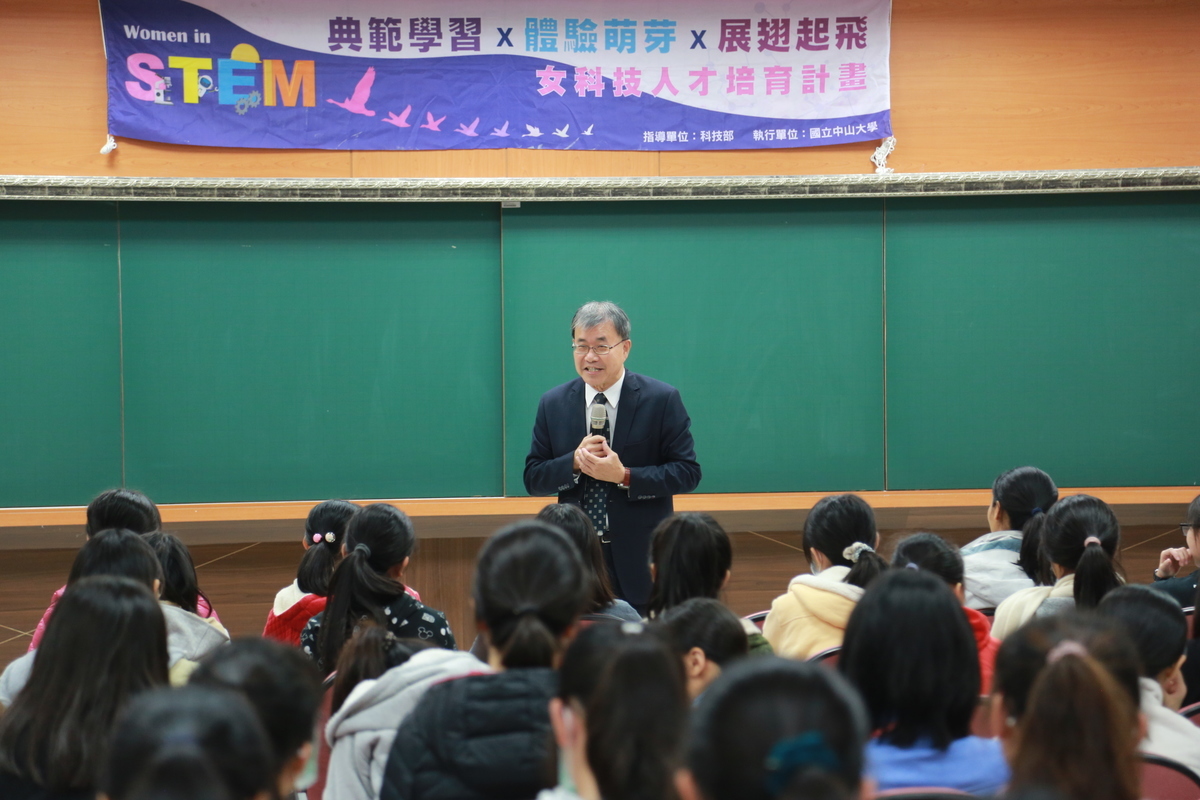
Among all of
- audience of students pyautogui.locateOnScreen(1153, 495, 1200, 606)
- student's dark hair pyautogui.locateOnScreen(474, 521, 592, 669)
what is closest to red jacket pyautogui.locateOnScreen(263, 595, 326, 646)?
student's dark hair pyautogui.locateOnScreen(474, 521, 592, 669)

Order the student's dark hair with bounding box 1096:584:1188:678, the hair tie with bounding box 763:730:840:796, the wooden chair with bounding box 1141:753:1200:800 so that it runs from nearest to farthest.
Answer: the hair tie with bounding box 763:730:840:796, the wooden chair with bounding box 1141:753:1200:800, the student's dark hair with bounding box 1096:584:1188:678

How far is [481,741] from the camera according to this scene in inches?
49.5

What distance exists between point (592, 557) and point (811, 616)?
0.52 metres

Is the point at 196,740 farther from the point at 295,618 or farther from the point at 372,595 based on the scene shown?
the point at 295,618

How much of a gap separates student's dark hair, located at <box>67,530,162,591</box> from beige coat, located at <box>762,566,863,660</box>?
4.29 ft

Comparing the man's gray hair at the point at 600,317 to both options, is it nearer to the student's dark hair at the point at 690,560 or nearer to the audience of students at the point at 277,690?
the student's dark hair at the point at 690,560

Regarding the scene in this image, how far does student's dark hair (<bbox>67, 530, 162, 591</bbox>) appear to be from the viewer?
197 centimetres

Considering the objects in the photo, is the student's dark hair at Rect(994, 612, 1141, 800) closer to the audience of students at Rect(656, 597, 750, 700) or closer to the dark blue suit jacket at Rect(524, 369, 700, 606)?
the audience of students at Rect(656, 597, 750, 700)

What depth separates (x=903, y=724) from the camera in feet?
4.29

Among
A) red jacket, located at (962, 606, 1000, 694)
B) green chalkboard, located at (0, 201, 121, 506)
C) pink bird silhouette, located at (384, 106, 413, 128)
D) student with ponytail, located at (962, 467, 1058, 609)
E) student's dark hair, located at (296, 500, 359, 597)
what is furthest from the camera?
pink bird silhouette, located at (384, 106, 413, 128)

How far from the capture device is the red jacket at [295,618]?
2438 millimetres

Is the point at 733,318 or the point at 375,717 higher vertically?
the point at 733,318

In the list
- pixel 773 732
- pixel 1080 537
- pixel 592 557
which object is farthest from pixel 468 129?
pixel 773 732

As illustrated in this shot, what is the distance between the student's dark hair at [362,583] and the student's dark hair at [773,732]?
1386 millimetres
